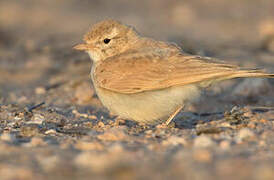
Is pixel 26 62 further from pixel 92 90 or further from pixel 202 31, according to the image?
pixel 202 31

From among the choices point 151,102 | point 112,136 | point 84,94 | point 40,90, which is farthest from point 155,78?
point 40,90

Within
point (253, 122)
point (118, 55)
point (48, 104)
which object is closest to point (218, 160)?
point (253, 122)

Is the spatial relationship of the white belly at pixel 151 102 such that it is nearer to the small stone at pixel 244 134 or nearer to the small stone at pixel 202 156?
the small stone at pixel 244 134

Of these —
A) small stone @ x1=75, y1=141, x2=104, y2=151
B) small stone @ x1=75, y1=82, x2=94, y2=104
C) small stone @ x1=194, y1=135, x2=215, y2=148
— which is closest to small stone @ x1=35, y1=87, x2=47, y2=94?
small stone @ x1=75, y1=82, x2=94, y2=104

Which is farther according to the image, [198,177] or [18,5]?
[18,5]

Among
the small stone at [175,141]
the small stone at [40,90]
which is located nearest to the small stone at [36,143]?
the small stone at [175,141]
